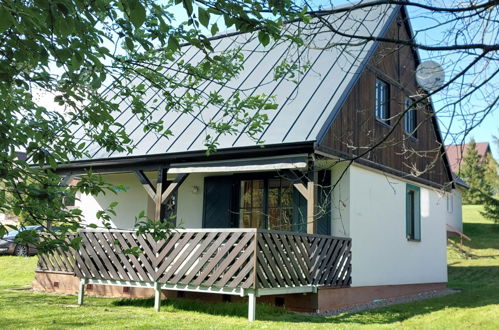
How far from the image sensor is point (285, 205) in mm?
11727

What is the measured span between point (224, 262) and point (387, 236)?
525 centimetres

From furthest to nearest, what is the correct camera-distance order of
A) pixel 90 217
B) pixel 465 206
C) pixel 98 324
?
pixel 465 206, pixel 90 217, pixel 98 324

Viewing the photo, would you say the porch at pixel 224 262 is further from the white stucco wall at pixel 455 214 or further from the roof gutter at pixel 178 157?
the white stucco wall at pixel 455 214

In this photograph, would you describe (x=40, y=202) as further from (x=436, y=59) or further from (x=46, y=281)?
(x=46, y=281)

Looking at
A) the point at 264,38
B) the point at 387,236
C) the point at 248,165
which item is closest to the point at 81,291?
the point at 248,165

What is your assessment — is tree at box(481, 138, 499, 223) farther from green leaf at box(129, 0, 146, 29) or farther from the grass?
green leaf at box(129, 0, 146, 29)

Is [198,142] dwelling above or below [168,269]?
above

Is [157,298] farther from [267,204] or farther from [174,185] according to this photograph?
[267,204]

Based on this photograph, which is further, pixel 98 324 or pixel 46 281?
pixel 46 281

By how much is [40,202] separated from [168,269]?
6.40 meters

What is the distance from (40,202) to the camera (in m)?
3.79

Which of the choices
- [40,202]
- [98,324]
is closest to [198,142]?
[98,324]

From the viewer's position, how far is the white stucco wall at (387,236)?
11.6 meters

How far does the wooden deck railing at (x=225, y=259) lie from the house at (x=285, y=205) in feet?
0.08
